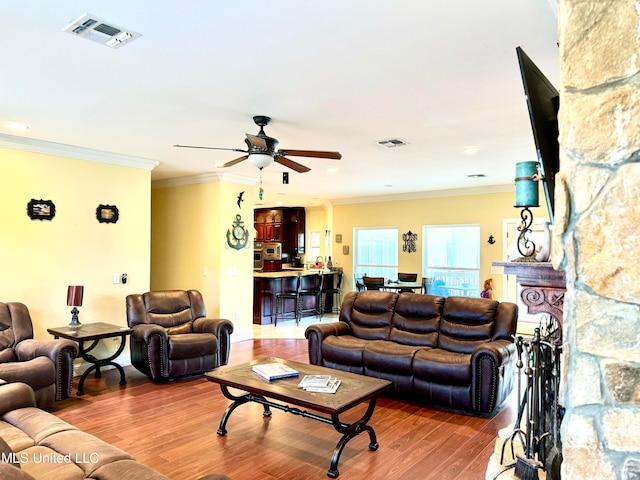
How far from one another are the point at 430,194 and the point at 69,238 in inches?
241

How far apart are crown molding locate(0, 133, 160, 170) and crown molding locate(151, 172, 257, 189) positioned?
37.9 inches

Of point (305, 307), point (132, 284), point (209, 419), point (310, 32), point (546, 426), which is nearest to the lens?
point (546, 426)

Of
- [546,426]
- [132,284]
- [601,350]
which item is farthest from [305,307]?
[601,350]

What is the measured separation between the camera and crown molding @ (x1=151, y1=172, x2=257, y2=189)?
6.59 metres

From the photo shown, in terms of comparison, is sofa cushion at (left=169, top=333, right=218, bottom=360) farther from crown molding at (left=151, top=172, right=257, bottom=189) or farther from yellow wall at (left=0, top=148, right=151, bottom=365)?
crown molding at (left=151, top=172, right=257, bottom=189)

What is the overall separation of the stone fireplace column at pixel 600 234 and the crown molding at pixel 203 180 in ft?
18.8

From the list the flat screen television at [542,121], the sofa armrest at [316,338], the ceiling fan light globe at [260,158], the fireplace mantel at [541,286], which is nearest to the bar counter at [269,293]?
the sofa armrest at [316,338]

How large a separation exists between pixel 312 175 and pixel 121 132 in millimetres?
2966

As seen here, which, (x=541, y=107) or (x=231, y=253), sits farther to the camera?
(x=231, y=253)

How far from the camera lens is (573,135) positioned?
4.11ft

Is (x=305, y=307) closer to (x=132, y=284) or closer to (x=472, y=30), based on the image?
(x=132, y=284)

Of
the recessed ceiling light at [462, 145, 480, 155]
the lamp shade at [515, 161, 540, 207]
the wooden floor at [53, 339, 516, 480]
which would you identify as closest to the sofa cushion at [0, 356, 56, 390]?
the wooden floor at [53, 339, 516, 480]

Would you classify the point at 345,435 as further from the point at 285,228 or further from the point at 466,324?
the point at 285,228

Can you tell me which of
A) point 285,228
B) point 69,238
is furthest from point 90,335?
point 285,228
